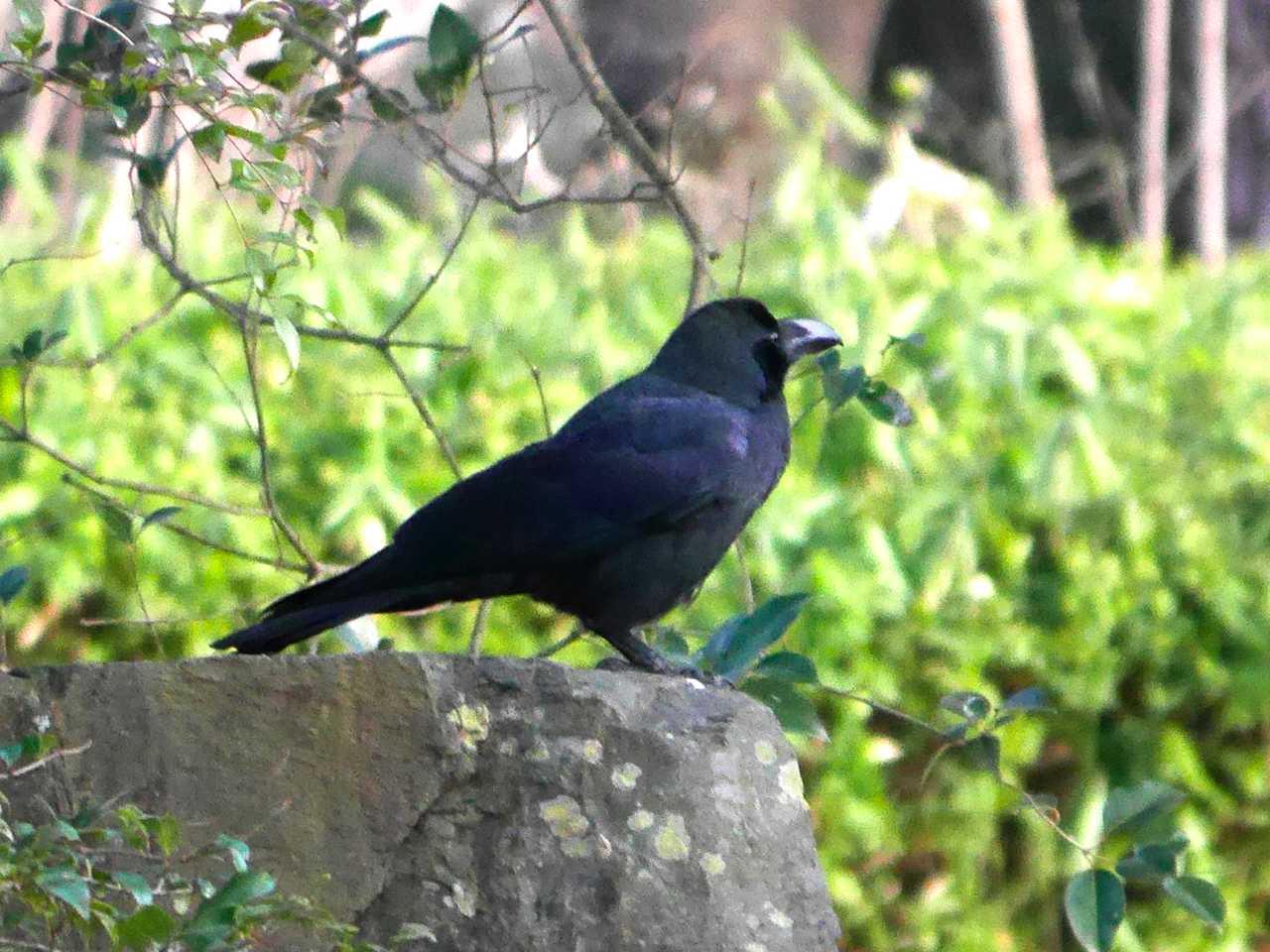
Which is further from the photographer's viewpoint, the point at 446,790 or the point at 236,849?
the point at 446,790

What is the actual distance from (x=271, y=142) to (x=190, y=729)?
827 millimetres

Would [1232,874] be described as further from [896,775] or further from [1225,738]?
[896,775]

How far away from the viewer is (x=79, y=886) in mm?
2018

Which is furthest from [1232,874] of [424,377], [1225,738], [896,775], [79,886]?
[79,886]

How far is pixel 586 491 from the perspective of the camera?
11.7 feet

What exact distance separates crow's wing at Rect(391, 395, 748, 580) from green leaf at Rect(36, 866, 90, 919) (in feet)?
4.37

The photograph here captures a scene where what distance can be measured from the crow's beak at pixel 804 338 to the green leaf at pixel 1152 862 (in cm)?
131

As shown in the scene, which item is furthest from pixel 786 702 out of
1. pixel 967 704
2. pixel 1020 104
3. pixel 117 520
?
pixel 1020 104

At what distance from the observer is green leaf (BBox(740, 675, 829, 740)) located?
3.24m

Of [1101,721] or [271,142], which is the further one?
[1101,721]

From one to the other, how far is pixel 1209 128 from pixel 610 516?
6495 mm

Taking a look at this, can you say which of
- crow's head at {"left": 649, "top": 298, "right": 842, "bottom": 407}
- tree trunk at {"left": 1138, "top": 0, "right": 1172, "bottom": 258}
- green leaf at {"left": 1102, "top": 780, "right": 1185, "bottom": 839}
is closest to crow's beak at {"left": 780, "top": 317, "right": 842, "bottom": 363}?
crow's head at {"left": 649, "top": 298, "right": 842, "bottom": 407}

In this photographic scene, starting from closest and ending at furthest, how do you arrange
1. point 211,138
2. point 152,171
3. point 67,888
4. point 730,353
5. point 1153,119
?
point 67,888 < point 211,138 < point 152,171 < point 730,353 < point 1153,119

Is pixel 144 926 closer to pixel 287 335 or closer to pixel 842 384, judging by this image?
pixel 287 335
